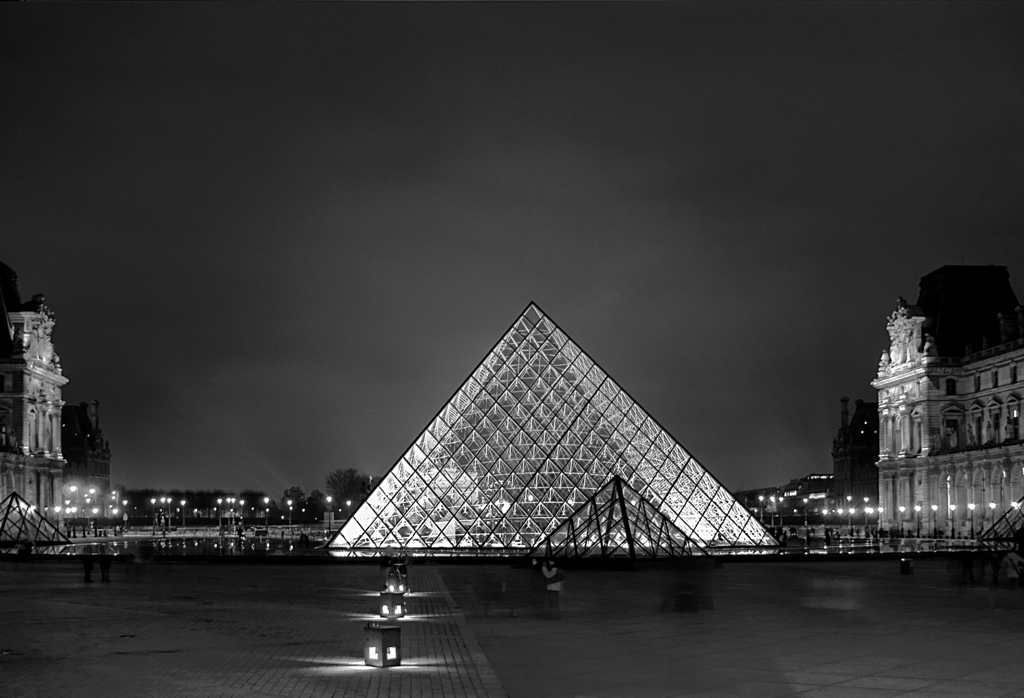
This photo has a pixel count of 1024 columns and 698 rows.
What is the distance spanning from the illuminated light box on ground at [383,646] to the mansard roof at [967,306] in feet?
241

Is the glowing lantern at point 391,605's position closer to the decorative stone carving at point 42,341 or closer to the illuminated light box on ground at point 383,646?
the illuminated light box on ground at point 383,646

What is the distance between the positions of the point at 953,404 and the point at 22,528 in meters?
54.1

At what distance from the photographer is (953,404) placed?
79.1 metres

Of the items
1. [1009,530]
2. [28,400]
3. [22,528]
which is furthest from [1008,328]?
[28,400]

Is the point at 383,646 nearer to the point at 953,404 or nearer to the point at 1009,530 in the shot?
the point at 1009,530

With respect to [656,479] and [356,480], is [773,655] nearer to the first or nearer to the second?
[656,479]

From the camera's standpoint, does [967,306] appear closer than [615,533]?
No

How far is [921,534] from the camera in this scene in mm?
78438

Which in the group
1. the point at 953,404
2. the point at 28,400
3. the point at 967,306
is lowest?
the point at 953,404

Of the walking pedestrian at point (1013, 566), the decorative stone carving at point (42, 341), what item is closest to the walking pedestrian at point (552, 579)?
the walking pedestrian at point (1013, 566)

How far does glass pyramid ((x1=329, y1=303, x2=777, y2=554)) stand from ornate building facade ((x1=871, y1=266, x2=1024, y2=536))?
28.7 metres

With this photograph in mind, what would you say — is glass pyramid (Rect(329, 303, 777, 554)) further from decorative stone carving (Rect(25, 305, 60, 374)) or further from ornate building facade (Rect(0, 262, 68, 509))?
decorative stone carving (Rect(25, 305, 60, 374))

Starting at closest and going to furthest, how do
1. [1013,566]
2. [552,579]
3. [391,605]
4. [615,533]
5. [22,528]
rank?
1. [391,605]
2. [552,579]
3. [1013,566]
4. [615,533]
5. [22,528]

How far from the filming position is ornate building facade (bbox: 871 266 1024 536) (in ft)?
235
